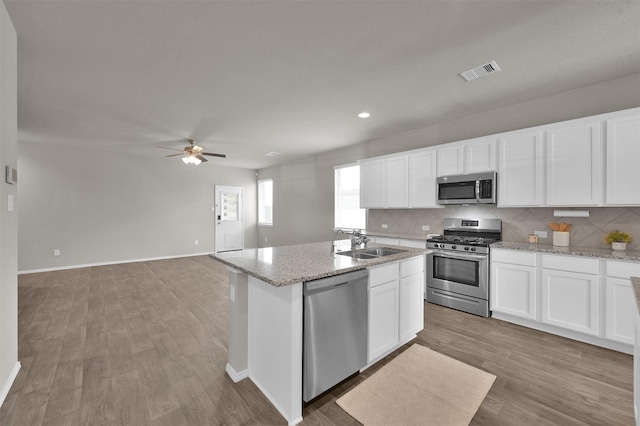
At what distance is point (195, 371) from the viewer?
229 cm

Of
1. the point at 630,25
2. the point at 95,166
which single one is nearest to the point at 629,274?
the point at 630,25

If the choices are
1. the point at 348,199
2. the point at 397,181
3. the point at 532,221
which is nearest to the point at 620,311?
the point at 532,221

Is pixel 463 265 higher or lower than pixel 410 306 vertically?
higher

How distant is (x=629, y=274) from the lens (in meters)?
2.50

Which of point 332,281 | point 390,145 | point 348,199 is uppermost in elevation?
point 390,145

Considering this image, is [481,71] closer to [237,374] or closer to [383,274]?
[383,274]

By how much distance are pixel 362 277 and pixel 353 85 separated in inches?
Result: 85.2

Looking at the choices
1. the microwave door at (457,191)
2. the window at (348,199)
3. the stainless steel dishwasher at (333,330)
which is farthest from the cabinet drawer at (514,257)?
the window at (348,199)

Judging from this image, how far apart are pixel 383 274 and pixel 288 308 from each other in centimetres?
97

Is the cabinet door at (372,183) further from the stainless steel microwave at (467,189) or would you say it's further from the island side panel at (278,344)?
the island side panel at (278,344)

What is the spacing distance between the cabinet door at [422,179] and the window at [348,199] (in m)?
1.49

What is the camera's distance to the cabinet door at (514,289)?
121 inches

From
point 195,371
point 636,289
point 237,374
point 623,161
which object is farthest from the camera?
point 623,161

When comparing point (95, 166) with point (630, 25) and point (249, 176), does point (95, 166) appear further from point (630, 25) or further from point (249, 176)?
point (630, 25)
